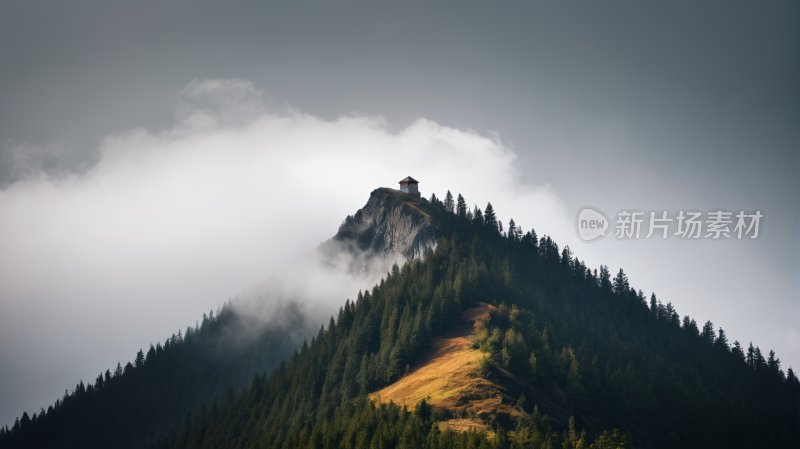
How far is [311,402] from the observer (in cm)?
14562

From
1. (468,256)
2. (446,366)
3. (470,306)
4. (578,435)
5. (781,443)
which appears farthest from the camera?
(468,256)

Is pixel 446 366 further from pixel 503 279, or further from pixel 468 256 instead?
pixel 468 256

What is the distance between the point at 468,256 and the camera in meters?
189

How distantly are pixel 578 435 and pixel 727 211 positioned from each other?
4666 cm

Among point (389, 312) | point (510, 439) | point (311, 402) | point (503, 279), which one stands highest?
point (503, 279)

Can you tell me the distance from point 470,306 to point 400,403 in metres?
50.9

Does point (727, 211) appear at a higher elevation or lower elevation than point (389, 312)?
higher

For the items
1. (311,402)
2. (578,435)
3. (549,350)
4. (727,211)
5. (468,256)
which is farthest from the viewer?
(468,256)

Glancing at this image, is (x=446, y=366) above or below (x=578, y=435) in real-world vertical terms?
above

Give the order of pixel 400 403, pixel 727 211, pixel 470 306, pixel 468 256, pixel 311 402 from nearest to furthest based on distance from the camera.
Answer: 1. pixel 727 211
2. pixel 400 403
3. pixel 311 402
4. pixel 470 306
5. pixel 468 256

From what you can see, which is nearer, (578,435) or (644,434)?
(578,435)

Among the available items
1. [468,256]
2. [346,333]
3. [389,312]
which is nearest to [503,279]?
[468,256]

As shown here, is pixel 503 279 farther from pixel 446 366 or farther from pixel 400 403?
pixel 400 403

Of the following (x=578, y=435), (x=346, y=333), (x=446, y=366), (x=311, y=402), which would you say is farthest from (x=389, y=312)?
(x=578, y=435)
